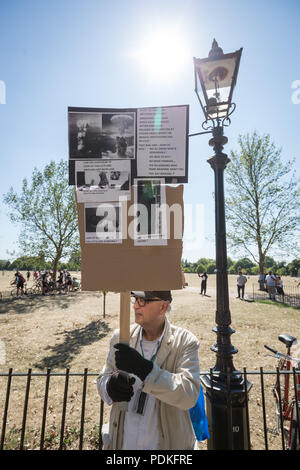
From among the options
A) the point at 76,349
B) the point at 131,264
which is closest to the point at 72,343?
the point at 76,349

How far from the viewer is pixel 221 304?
3041 mm

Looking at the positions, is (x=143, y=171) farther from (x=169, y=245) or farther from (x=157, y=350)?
(x=157, y=350)

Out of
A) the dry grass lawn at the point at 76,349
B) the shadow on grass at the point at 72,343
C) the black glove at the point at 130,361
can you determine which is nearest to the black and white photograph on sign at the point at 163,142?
the black glove at the point at 130,361

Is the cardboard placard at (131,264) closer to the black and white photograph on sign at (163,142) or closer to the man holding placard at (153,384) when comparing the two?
the black and white photograph on sign at (163,142)

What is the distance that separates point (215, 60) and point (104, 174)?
2.62m

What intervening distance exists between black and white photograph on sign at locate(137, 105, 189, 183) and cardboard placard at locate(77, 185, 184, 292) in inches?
12.6

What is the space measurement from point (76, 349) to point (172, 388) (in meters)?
7.44

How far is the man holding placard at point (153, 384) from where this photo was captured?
161 cm

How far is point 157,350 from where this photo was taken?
2.00m

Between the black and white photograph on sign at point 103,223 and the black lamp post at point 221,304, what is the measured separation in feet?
6.17

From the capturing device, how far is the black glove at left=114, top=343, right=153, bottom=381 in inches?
63.0

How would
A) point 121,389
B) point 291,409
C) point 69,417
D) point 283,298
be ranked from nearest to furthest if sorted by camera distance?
point 121,389
point 291,409
point 69,417
point 283,298

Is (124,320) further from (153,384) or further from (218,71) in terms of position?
(218,71)

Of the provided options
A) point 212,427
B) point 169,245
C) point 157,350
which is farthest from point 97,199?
point 212,427
